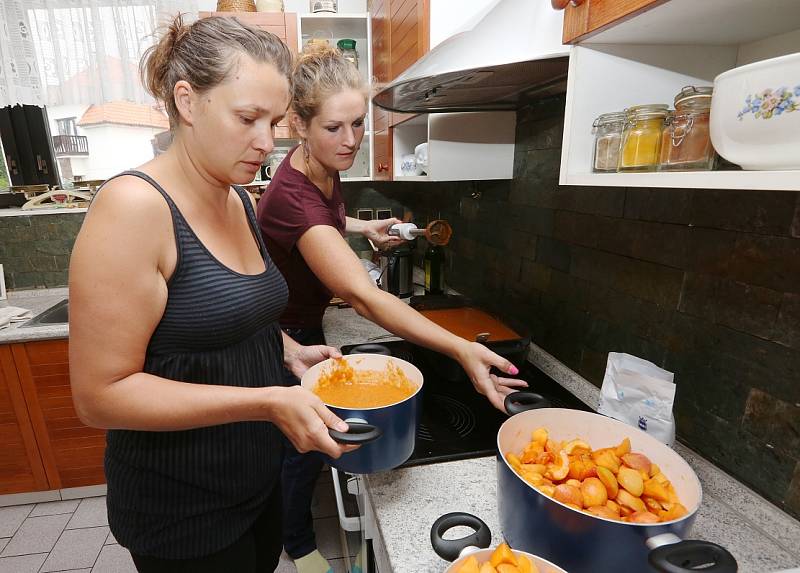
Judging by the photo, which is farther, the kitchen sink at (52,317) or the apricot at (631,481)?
the kitchen sink at (52,317)

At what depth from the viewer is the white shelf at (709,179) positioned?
394 mm

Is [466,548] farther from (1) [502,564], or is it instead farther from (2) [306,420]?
(2) [306,420]

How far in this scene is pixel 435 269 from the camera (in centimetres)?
208

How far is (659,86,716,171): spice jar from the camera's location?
537 mm

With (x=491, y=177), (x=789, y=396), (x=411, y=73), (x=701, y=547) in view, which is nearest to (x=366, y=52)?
(x=491, y=177)

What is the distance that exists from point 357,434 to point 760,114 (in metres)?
0.58

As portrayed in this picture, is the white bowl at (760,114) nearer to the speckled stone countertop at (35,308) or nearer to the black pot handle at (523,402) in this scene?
the black pot handle at (523,402)

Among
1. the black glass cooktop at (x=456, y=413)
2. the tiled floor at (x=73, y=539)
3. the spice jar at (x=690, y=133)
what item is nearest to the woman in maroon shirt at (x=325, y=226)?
the black glass cooktop at (x=456, y=413)

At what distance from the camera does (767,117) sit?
1.34ft

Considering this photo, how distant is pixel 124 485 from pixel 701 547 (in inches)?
33.5

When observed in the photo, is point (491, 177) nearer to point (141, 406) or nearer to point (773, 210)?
point (773, 210)

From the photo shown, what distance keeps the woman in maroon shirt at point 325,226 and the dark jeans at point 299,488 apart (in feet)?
0.12

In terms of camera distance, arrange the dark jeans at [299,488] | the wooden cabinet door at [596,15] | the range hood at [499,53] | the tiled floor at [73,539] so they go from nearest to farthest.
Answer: the wooden cabinet door at [596,15] → the range hood at [499,53] → the dark jeans at [299,488] → the tiled floor at [73,539]

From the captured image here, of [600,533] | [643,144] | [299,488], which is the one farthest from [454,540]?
[299,488]
